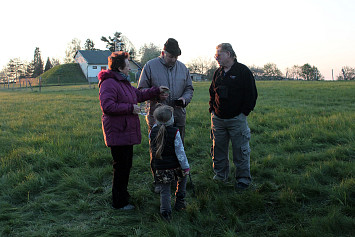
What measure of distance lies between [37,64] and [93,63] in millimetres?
37738

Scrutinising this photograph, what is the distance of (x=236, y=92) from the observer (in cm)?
429

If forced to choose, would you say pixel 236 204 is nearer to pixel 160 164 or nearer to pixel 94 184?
pixel 160 164

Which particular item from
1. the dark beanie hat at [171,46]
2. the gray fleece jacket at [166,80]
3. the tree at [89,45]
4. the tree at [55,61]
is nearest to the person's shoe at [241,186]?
the gray fleece jacket at [166,80]

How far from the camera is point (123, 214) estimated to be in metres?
3.66

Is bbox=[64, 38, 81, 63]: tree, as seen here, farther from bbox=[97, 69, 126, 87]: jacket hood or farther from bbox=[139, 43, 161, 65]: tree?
bbox=[97, 69, 126, 87]: jacket hood

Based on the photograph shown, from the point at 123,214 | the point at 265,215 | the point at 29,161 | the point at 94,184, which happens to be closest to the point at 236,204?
the point at 265,215

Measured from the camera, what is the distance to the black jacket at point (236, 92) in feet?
14.0

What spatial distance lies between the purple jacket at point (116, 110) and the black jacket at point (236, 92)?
4.74 feet

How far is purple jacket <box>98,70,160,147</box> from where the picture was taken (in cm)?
348

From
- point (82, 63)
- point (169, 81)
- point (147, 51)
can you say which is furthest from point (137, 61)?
point (169, 81)

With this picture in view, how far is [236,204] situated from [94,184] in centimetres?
231

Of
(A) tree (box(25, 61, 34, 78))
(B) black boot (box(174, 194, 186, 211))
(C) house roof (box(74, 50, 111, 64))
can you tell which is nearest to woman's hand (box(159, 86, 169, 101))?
(B) black boot (box(174, 194, 186, 211))

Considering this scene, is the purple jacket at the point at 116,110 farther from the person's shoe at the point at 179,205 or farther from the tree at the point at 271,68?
the tree at the point at 271,68

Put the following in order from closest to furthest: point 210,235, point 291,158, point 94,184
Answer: point 210,235 < point 94,184 < point 291,158
